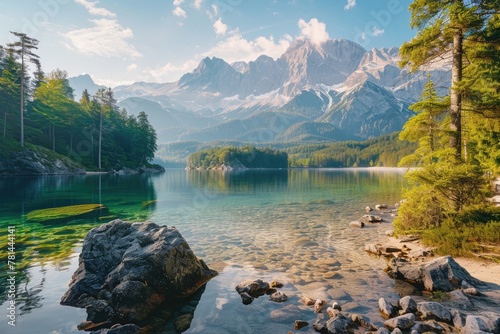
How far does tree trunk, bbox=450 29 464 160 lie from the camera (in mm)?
15039

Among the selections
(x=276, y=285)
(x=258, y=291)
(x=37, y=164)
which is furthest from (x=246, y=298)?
(x=37, y=164)

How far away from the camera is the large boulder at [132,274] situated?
30.8 feet

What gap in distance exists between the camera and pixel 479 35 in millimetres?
15234

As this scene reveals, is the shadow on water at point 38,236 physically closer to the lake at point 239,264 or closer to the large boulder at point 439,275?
the lake at point 239,264

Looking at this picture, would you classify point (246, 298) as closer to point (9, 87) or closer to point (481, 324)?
point (481, 324)

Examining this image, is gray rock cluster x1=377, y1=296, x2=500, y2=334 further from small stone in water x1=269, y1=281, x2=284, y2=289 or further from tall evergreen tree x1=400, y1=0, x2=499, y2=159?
tall evergreen tree x1=400, y1=0, x2=499, y2=159

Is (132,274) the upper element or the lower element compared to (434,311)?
upper

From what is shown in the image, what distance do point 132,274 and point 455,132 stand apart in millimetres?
17435

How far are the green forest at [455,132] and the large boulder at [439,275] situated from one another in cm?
336

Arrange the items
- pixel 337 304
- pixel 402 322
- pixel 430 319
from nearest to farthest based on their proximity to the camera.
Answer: pixel 402 322, pixel 430 319, pixel 337 304

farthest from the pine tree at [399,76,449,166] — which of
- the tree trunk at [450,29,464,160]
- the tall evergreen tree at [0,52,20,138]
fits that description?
the tall evergreen tree at [0,52,20,138]

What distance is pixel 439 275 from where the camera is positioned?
1052cm

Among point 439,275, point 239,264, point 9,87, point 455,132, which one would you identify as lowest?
point 239,264

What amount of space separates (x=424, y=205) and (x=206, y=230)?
51.5 feet
